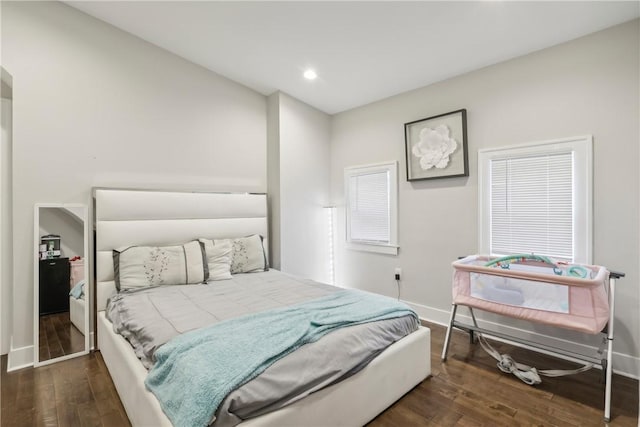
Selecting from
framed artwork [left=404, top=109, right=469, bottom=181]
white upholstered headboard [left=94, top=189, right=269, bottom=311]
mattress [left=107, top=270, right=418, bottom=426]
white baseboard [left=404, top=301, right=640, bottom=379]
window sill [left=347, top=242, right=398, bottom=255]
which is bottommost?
white baseboard [left=404, top=301, right=640, bottom=379]

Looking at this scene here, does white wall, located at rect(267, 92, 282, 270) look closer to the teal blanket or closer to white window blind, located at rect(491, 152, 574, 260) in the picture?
the teal blanket

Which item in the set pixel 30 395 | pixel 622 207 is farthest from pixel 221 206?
pixel 622 207

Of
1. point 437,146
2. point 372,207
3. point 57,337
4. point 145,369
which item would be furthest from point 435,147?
point 57,337

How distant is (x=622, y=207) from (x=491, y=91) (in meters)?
1.45

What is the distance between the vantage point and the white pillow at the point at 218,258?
2.84m

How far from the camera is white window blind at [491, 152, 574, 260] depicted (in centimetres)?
243

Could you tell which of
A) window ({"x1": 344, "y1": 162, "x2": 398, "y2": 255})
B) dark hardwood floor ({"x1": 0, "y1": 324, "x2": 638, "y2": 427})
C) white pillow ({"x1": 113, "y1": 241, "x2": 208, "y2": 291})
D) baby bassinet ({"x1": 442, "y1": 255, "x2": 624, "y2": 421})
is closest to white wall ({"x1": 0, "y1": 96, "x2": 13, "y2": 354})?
dark hardwood floor ({"x1": 0, "y1": 324, "x2": 638, "y2": 427})

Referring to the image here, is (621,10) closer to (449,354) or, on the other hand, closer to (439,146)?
(439,146)

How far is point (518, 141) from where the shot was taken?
2658mm

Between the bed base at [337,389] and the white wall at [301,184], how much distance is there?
1.98 metres

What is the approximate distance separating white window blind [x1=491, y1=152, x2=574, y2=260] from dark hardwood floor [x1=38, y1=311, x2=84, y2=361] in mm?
3850

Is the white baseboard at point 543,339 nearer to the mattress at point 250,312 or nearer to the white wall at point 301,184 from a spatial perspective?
the mattress at point 250,312

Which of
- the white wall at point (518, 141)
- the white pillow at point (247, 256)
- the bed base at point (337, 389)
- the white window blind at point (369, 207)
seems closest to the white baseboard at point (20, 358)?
the bed base at point (337, 389)

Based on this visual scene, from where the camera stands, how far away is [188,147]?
317 centimetres
